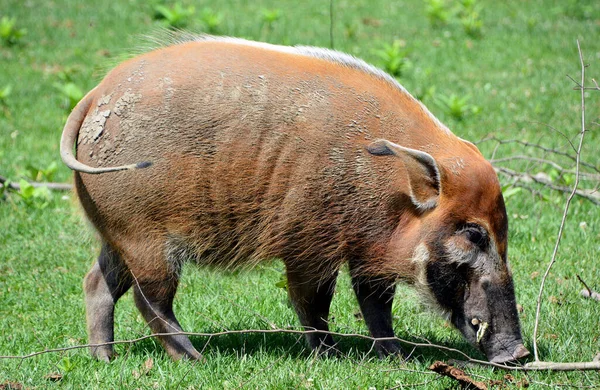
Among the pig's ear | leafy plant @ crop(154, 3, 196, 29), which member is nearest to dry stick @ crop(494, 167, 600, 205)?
the pig's ear

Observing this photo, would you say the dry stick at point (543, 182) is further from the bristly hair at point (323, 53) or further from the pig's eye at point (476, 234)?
the pig's eye at point (476, 234)

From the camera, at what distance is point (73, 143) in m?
4.65

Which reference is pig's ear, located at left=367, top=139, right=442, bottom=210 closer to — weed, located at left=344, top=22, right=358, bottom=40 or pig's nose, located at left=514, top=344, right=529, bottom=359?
pig's nose, located at left=514, top=344, right=529, bottom=359

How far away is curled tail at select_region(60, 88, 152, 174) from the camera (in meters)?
4.24

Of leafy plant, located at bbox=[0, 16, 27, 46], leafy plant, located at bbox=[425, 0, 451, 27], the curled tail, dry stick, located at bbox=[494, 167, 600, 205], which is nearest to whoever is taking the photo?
the curled tail

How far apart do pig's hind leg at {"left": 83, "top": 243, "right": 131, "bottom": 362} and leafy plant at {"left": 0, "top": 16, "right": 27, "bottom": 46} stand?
8.35 meters

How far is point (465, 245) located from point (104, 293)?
222 centimetres

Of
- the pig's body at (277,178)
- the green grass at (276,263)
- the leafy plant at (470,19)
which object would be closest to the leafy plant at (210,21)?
the green grass at (276,263)

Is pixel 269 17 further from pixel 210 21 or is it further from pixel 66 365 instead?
pixel 66 365

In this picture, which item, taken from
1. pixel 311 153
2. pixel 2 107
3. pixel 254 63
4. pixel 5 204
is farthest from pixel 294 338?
pixel 2 107

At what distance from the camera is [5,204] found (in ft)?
25.0

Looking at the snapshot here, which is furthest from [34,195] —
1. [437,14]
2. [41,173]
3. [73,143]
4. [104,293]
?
[437,14]

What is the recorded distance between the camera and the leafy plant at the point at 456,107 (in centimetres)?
938

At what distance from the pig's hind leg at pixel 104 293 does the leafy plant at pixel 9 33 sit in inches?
329
